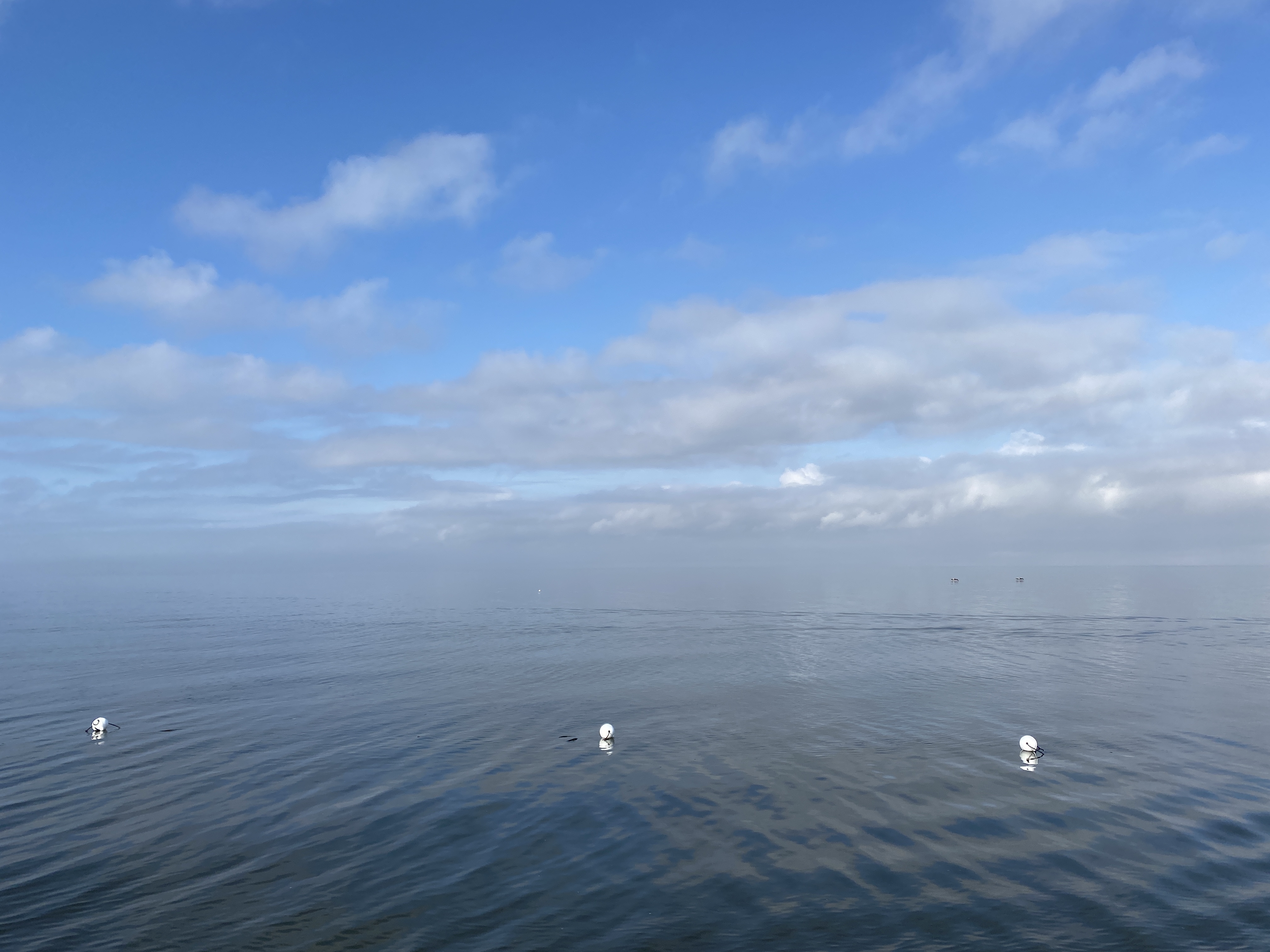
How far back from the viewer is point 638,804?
2862 centimetres

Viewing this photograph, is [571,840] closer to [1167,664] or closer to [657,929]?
[657,929]

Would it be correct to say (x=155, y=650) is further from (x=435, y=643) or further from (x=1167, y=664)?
(x=1167, y=664)

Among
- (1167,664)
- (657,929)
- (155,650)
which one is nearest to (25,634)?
(155,650)

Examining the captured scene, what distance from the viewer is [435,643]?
8138 cm

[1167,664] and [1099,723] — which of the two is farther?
[1167,664]

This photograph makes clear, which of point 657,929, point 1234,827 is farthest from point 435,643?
point 1234,827

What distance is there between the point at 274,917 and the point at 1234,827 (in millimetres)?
33715

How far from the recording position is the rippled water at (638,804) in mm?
19562

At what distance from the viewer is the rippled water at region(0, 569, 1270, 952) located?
19.6m

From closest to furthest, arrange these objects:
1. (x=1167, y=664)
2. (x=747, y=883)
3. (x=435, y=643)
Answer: (x=747, y=883)
(x=1167, y=664)
(x=435, y=643)

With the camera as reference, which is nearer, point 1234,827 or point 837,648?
point 1234,827

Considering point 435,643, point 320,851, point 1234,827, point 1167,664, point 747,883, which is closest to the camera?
point 747,883

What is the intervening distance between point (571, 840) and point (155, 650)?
69994 millimetres

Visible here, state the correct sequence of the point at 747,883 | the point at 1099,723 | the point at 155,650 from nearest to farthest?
the point at 747,883
the point at 1099,723
the point at 155,650
